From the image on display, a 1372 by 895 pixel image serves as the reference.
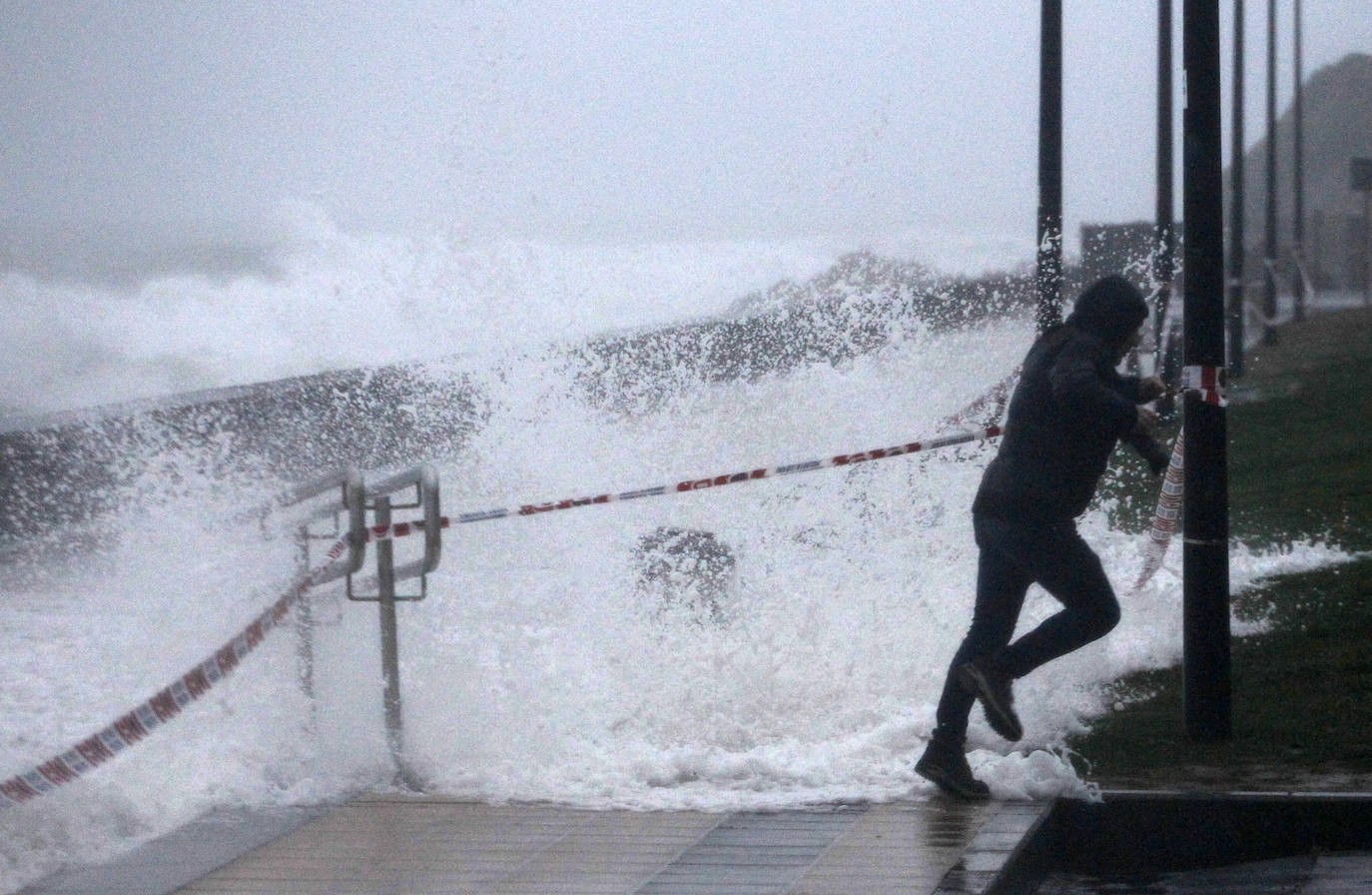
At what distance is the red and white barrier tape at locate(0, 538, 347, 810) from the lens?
5.07 meters

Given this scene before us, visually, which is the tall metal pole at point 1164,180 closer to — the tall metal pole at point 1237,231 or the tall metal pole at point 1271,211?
the tall metal pole at point 1237,231

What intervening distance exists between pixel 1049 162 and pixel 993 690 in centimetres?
810

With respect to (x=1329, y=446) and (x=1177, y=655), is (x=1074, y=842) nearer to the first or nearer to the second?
(x=1177, y=655)

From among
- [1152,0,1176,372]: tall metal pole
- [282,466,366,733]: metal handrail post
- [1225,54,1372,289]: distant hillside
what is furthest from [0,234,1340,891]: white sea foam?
[1225,54,1372,289]: distant hillside

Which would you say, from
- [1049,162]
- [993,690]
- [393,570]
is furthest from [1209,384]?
[1049,162]

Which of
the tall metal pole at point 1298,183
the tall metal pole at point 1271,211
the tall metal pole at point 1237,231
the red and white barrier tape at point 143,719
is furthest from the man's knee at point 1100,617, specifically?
the tall metal pole at point 1298,183

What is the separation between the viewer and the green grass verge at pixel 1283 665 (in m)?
6.34

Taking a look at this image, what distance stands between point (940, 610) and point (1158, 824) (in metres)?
3.34

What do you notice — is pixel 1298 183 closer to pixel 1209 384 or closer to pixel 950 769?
pixel 1209 384

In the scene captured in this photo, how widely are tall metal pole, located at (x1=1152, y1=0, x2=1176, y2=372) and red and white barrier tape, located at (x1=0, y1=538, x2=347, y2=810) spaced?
14.7 metres

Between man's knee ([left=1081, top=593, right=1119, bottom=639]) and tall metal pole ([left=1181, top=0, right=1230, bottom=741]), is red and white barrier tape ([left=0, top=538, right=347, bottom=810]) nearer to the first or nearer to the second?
man's knee ([left=1081, top=593, right=1119, bottom=639])

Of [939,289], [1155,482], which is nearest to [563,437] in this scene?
[939,289]

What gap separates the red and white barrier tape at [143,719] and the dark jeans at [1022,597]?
2206 millimetres

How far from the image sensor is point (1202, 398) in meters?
6.67
